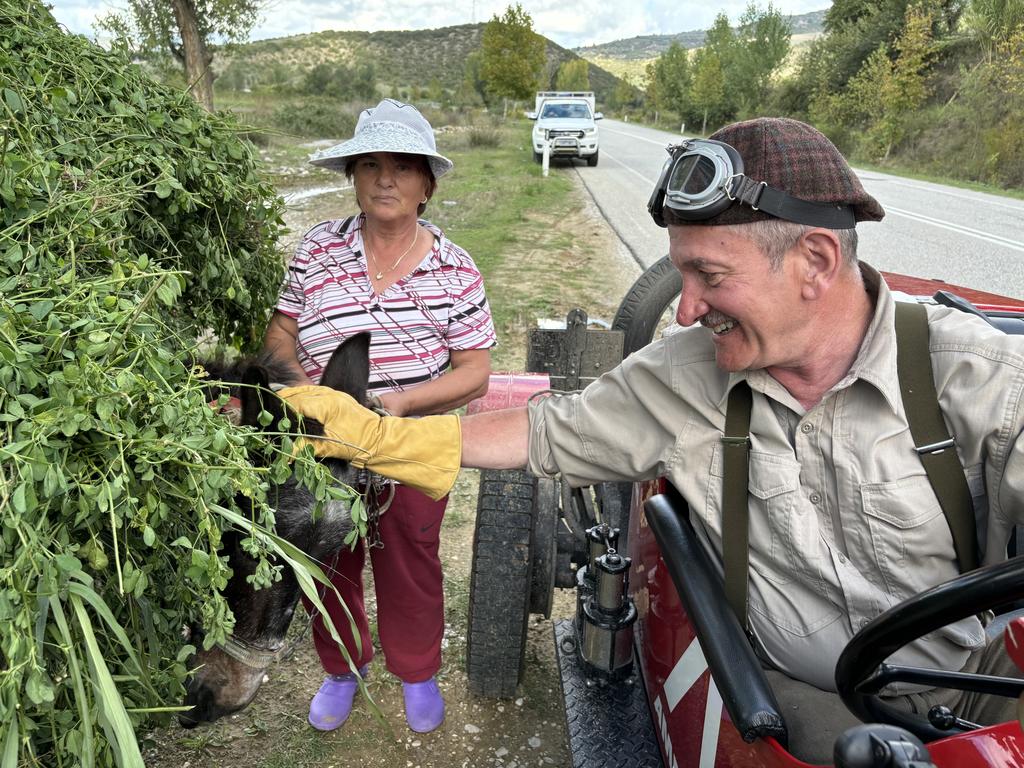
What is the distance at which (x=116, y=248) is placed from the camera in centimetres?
165

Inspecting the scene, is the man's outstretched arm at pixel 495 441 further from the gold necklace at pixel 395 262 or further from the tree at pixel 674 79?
the tree at pixel 674 79

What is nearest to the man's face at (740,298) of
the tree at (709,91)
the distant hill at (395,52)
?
the tree at (709,91)

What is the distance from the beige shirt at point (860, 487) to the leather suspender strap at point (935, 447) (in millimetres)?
22

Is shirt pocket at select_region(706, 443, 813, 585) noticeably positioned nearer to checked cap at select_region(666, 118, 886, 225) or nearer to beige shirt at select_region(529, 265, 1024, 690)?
beige shirt at select_region(529, 265, 1024, 690)

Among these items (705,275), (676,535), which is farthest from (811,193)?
(676,535)

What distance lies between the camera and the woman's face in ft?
8.91

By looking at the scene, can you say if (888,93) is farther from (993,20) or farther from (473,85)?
(473,85)

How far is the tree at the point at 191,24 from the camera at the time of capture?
54.9 ft

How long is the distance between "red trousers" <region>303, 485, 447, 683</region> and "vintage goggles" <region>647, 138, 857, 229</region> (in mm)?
1422

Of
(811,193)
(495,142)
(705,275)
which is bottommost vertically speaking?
(495,142)

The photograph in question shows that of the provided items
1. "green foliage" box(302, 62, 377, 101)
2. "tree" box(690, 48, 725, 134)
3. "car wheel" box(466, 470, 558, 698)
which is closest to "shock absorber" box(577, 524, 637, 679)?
"car wheel" box(466, 470, 558, 698)

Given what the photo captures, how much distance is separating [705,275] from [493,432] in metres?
0.78

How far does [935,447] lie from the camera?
5.45 ft

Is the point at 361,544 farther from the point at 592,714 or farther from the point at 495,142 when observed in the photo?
the point at 495,142
